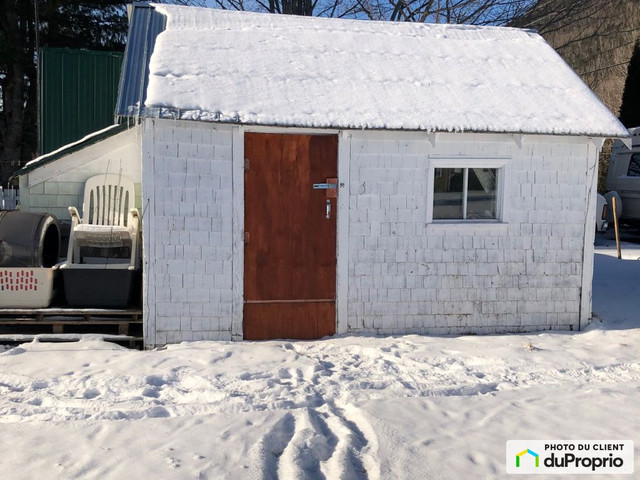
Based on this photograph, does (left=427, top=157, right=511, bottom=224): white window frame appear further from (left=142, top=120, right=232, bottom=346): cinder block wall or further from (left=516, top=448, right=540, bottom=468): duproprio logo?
(left=516, top=448, right=540, bottom=468): duproprio logo

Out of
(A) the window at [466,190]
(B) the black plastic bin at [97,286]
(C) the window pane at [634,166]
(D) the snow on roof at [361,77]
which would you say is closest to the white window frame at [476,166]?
(A) the window at [466,190]

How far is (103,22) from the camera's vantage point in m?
18.1

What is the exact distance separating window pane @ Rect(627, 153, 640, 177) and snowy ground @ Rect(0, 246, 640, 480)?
11767 millimetres

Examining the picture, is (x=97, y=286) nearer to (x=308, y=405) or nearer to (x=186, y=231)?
(x=186, y=231)

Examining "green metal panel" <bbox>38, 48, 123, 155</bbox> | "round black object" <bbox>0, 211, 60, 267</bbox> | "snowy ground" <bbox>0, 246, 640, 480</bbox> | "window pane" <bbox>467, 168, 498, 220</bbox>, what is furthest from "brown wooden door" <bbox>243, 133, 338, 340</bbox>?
"green metal panel" <bbox>38, 48, 123, 155</bbox>

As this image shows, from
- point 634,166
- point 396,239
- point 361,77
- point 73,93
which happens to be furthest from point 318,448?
point 634,166

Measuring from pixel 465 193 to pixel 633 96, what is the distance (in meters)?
19.4

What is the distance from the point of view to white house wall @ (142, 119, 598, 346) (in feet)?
21.8

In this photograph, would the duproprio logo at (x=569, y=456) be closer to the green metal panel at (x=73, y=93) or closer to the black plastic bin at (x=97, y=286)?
the black plastic bin at (x=97, y=286)

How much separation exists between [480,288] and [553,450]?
310 centimetres

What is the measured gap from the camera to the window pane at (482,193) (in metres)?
7.29

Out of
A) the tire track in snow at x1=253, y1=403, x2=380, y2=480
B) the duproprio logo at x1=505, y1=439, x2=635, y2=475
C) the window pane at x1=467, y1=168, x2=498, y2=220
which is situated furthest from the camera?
the window pane at x1=467, y1=168, x2=498, y2=220

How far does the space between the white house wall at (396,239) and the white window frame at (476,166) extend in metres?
0.04

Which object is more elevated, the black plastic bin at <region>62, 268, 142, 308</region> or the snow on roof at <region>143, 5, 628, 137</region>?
the snow on roof at <region>143, 5, 628, 137</region>
